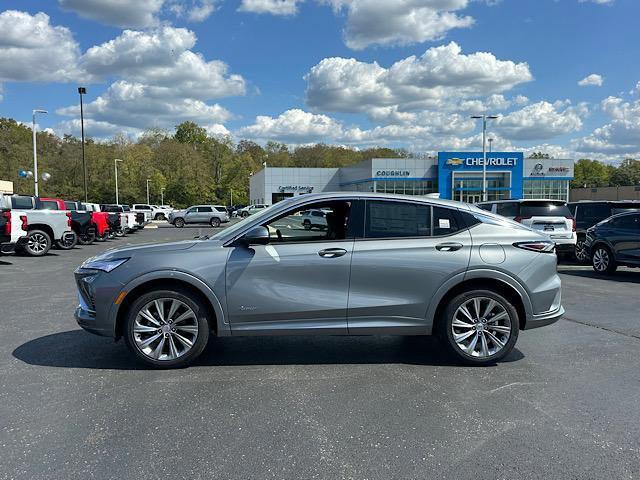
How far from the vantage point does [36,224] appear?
53.8 feet

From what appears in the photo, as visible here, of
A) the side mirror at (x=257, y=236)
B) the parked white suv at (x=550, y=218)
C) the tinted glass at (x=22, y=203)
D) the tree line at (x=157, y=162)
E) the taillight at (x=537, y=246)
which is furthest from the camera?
the tree line at (x=157, y=162)

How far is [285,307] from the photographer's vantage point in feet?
16.2

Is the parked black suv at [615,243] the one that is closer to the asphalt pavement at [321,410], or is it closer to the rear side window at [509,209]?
the rear side window at [509,209]

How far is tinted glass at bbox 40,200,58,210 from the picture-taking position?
17.8 metres

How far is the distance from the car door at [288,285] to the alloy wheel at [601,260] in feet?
31.9

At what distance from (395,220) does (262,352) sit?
2032 mm

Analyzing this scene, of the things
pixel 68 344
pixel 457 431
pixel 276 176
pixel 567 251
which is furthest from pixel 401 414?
pixel 276 176

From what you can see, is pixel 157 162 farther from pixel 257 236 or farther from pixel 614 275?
pixel 257 236

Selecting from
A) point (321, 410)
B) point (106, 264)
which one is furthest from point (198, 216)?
point (321, 410)

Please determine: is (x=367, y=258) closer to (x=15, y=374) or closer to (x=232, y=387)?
(x=232, y=387)

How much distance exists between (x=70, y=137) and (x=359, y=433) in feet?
375

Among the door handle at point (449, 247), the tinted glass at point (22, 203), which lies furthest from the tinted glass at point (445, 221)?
the tinted glass at point (22, 203)

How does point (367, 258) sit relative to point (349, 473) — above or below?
above

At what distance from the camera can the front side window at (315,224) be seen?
5.10 meters
